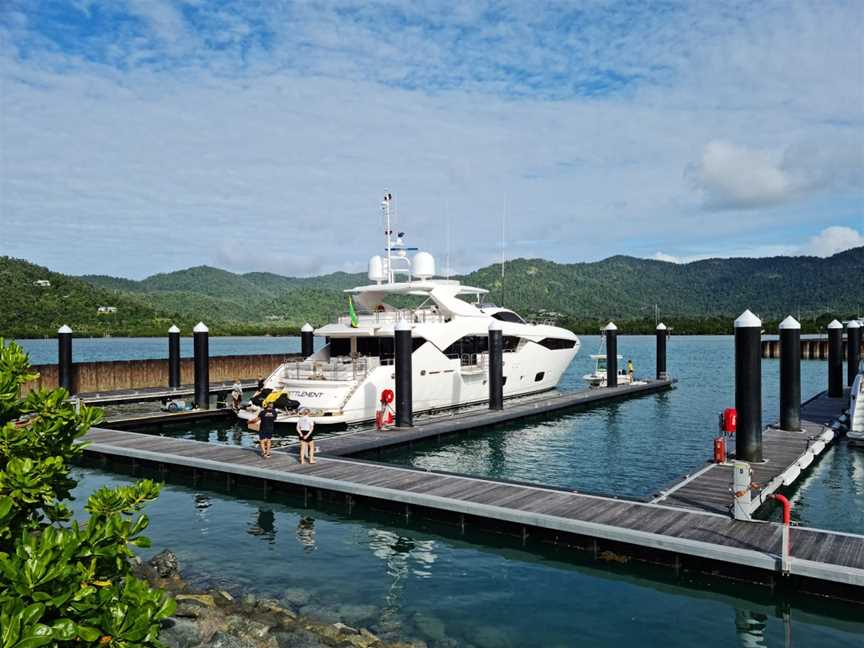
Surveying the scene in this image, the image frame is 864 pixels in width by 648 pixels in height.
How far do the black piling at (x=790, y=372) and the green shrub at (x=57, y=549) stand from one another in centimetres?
1633

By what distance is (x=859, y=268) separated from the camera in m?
182

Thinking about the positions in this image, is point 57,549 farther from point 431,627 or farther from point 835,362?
point 835,362

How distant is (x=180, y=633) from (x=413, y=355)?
46.3 feet

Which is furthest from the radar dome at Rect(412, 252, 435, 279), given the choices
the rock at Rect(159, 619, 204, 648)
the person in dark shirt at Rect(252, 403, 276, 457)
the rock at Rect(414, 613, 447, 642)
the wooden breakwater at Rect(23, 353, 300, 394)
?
the rock at Rect(159, 619, 204, 648)

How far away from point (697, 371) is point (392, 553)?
4035 centimetres

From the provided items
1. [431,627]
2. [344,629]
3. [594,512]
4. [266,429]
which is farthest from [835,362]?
[344,629]

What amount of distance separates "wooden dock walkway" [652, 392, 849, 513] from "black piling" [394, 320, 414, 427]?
8.01 meters

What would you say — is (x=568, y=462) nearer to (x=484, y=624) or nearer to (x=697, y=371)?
(x=484, y=624)

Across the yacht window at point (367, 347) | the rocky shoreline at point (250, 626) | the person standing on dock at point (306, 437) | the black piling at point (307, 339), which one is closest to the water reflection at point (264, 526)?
the person standing on dock at point (306, 437)

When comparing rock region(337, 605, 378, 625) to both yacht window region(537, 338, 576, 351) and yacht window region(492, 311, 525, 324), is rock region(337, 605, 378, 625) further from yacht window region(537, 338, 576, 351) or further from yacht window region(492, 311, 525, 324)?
yacht window region(537, 338, 576, 351)

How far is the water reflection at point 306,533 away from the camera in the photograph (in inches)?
425

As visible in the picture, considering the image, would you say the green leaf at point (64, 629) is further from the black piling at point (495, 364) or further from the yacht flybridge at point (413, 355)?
the black piling at point (495, 364)

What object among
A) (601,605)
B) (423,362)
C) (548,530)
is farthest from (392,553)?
(423,362)

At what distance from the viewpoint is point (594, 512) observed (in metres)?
10.3
